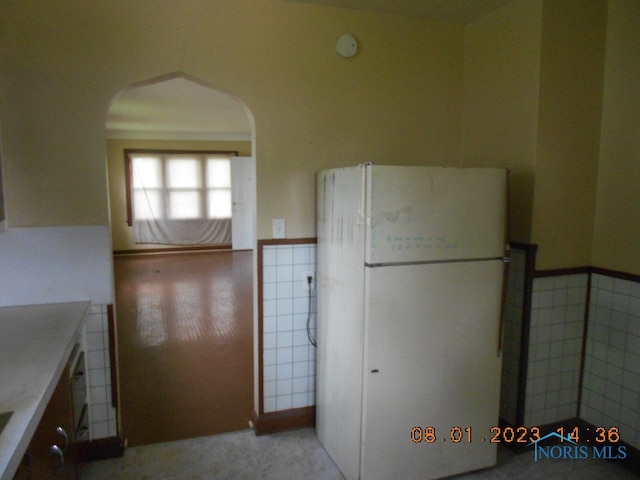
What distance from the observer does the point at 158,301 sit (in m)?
5.68

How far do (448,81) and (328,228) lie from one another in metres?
1.35

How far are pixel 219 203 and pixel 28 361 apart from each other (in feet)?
26.0

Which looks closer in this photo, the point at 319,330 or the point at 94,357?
the point at 94,357

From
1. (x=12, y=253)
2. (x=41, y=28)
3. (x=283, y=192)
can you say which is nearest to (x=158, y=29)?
(x=41, y=28)

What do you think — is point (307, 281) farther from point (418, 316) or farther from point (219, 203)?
point (219, 203)

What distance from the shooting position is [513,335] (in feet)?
8.46

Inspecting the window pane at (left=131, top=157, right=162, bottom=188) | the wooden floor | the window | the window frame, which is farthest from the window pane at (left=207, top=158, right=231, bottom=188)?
the wooden floor

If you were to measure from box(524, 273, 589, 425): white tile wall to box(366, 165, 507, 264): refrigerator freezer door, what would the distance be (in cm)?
62

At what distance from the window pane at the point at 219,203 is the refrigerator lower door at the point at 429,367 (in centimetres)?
771

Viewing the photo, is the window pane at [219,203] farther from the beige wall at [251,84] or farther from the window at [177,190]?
the beige wall at [251,84]

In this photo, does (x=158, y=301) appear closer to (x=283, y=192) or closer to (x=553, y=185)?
(x=283, y=192)

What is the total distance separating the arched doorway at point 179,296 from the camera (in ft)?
9.85

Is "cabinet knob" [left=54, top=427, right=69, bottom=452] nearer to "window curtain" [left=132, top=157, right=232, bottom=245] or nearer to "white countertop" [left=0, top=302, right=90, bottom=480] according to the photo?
"white countertop" [left=0, top=302, right=90, bottom=480]

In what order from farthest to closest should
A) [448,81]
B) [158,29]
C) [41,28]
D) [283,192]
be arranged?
[448,81] < [283,192] < [158,29] < [41,28]
